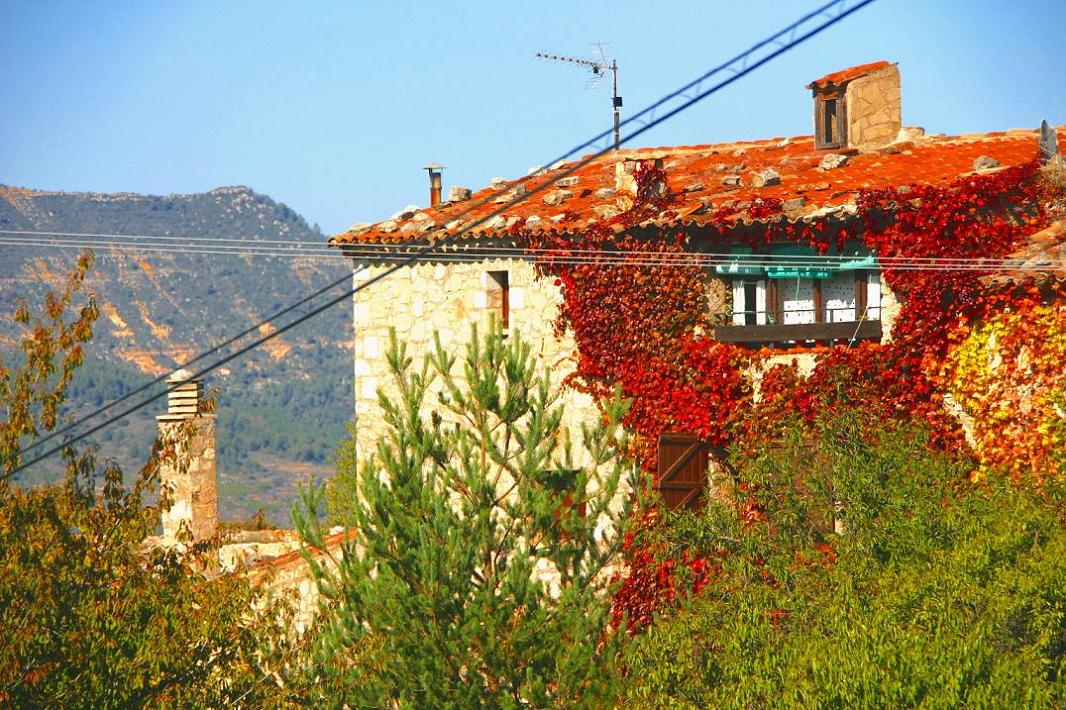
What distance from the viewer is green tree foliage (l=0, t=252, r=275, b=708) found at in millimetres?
13359

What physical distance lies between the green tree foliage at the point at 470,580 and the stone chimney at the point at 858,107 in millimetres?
6343

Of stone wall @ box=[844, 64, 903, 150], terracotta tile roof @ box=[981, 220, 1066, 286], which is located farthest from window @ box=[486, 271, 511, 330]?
terracotta tile roof @ box=[981, 220, 1066, 286]

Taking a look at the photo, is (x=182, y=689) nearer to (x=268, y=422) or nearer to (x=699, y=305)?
(x=699, y=305)

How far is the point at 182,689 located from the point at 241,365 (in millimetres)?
140751

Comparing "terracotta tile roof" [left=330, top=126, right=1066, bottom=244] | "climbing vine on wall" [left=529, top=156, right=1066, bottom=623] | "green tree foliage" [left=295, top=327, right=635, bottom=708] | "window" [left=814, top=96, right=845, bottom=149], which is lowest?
"green tree foliage" [left=295, top=327, right=635, bottom=708]

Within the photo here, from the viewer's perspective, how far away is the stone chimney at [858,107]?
21703mm

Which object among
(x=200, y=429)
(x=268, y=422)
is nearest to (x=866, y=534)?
(x=200, y=429)

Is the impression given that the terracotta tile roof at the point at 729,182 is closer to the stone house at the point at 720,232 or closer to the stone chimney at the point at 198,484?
the stone house at the point at 720,232

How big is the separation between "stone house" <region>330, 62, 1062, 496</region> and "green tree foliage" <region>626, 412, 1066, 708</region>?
2059 millimetres

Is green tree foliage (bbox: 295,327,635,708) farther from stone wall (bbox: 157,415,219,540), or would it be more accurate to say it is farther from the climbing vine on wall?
stone wall (bbox: 157,415,219,540)

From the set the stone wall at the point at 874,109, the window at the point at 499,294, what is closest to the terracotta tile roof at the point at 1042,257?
the stone wall at the point at 874,109

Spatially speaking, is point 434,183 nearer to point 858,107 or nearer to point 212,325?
point 858,107

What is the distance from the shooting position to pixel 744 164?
859 inches

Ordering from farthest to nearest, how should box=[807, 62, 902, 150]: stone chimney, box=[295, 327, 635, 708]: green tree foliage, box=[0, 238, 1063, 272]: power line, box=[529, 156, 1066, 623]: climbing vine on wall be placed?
box=[807, 62, 902, 150]: stone chimney
box=[0, 238, 1063, 272]: power line
box=[529, 156, 1066, 623]: climbing vine on wall
box=[295, 327, 635, 708]: green tree foliage
